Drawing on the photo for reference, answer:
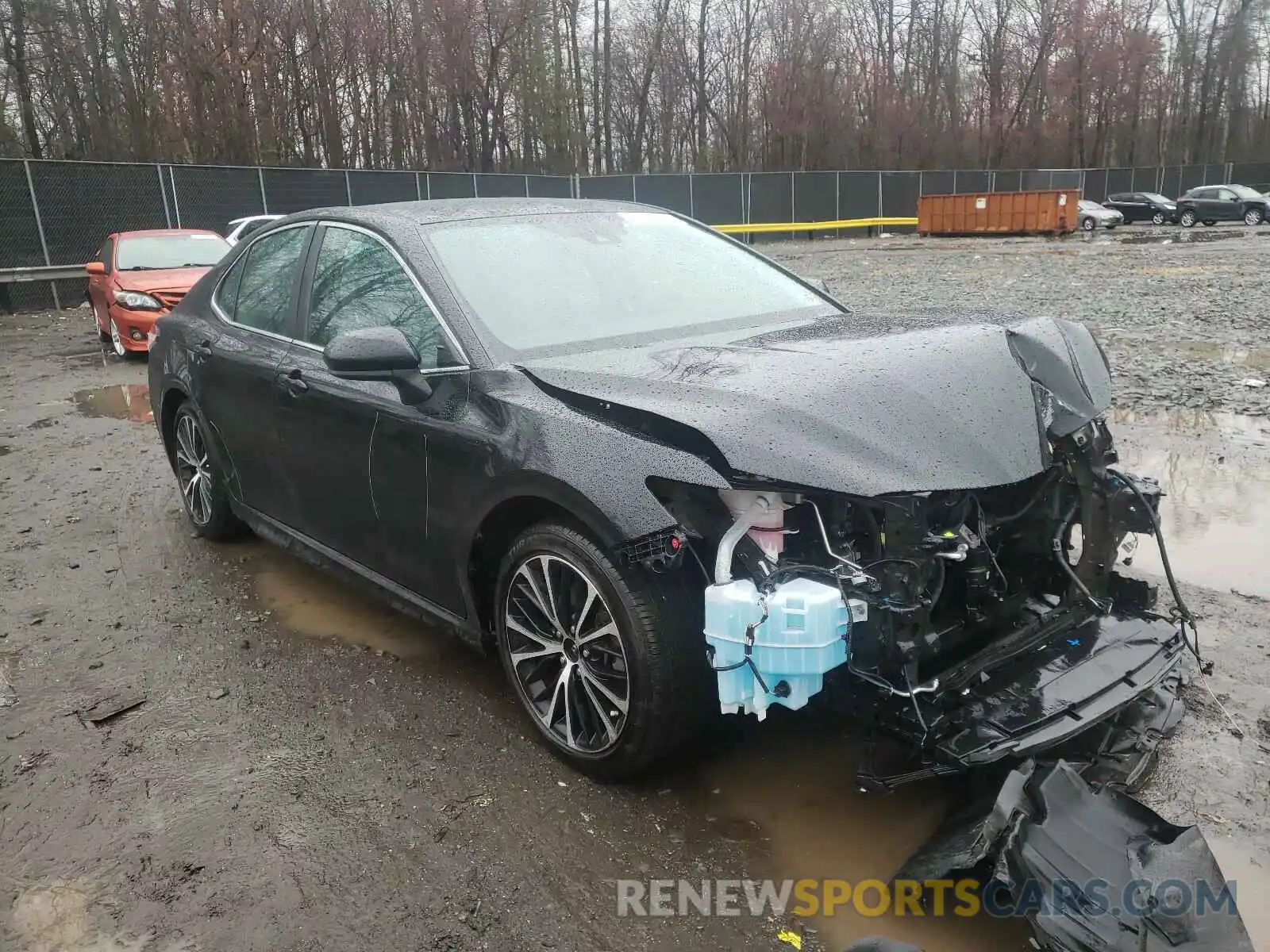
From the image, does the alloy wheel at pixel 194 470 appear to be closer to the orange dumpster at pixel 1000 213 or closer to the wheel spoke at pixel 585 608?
the wheel spoke at pixel 585 608

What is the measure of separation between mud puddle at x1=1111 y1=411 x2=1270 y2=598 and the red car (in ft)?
33.3

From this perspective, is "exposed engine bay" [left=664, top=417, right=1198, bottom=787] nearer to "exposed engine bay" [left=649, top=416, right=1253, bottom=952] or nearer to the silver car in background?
"exposed engine bay" [left=649, top=416, right=1253, bottom=952]

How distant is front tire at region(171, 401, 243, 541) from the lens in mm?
5066

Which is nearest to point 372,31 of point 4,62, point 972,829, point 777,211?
point 4,62

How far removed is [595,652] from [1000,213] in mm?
36763

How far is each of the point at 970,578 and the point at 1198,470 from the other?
3963mm

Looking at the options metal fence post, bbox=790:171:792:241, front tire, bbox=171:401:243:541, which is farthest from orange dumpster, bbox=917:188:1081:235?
front tire, bbox=171:401:243:541

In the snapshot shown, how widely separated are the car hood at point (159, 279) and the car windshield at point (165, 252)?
21cm

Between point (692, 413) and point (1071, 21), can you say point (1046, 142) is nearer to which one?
point (1071, 21)

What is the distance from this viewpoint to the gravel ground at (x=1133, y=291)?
8109 mm

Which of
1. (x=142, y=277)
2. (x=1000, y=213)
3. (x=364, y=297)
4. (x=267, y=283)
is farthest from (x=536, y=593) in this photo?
(x=1000, y=213)

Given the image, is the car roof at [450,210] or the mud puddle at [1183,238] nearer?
the car roof at [450,210]

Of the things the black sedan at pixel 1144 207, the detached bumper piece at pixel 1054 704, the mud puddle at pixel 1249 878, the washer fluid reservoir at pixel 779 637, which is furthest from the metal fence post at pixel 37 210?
the black sedan at pixel 1144 207

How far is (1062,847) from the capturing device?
2.22 m
